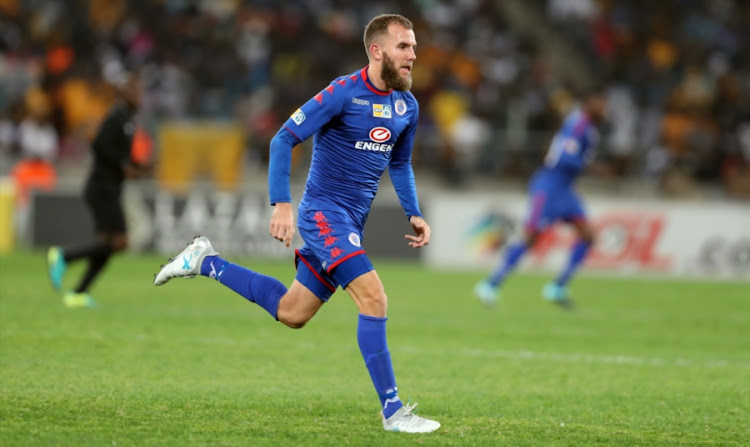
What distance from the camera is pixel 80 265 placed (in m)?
17.9

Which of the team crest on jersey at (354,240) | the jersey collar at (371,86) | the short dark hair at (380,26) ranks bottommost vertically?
the team crest on jersey at (354,240)

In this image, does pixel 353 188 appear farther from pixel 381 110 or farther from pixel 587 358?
pixel 587 358

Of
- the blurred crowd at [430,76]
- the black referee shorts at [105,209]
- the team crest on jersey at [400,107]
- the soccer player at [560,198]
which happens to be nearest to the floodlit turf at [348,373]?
the soccer player at [560,198]

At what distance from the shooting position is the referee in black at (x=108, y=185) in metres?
11.6

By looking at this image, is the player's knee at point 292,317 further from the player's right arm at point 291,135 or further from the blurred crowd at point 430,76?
the blurred crowd at point 430,76

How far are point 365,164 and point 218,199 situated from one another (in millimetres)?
13783

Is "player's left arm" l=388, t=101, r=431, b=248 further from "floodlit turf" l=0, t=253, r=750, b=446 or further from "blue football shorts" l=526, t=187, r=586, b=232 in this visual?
"blue football shorts" l=526, t=187, r=586, b=232

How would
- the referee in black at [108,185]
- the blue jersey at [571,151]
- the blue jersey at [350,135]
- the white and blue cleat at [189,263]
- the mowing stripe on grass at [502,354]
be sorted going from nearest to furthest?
the blue jersey at [350,135] → the white and blue cleat at [189,263] → the mowing stripe on grass at [502,354] → the referee in black at [108,185] → the blue jersey at [571,151]

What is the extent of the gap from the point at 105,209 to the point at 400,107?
6.35 metres

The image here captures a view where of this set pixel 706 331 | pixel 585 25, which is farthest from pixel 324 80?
pixel 706 331

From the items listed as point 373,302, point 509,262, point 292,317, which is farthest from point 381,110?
point 509,262

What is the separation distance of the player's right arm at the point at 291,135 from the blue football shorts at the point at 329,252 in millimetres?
229

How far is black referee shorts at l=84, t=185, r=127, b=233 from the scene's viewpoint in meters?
11.8

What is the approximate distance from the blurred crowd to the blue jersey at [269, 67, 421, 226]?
52.8ft
